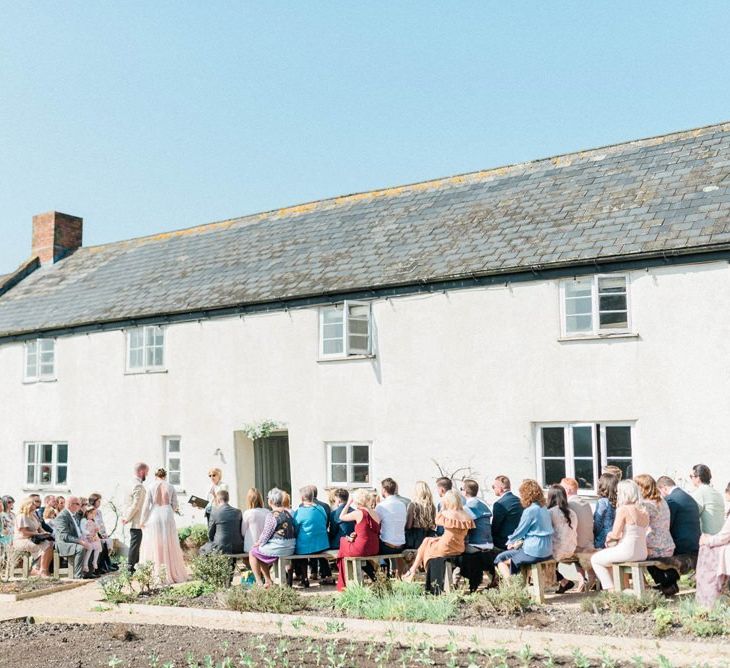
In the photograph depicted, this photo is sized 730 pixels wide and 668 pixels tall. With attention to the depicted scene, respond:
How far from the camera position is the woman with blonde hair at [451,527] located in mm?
11445

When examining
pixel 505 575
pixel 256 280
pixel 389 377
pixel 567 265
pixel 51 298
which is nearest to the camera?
pixel 505 575

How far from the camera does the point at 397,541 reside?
12.7 m

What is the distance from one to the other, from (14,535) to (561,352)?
10320 millimetres

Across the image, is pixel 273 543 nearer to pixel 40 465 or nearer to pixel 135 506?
pixel 135 506

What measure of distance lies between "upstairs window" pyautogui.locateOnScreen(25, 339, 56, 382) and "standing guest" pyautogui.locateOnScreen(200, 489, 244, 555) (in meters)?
10.8

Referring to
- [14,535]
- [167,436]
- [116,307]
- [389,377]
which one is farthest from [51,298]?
[389,377]

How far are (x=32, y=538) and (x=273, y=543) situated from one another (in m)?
5.77

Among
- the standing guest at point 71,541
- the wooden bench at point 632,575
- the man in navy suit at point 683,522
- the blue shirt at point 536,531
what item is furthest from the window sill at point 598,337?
the standing guest at point 71,541

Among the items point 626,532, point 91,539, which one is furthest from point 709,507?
point 91,539

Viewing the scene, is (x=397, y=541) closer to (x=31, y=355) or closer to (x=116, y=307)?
(x=116, y=307)

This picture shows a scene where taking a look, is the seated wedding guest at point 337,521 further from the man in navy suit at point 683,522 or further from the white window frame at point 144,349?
the white window frame at point 144,349

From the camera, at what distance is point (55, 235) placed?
2873 cm

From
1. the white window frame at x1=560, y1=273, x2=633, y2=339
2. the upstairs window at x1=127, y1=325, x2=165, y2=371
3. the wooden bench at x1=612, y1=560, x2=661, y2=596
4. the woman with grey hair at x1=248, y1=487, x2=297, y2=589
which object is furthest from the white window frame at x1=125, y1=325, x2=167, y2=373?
the wooden bench at x1=612, y1=560, x2=661, y2=596

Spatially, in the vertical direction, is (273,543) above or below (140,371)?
below
